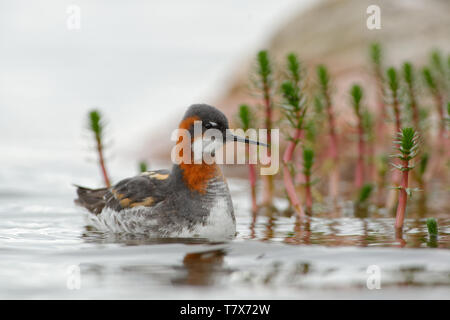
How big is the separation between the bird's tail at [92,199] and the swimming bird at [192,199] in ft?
2.36

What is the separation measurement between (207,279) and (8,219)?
13.6 feet

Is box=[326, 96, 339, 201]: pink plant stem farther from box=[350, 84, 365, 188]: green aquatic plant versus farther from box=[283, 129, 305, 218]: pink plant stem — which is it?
box=[283, 129, 305, 218]: pink plant stem

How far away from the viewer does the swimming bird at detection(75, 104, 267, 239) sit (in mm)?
7133

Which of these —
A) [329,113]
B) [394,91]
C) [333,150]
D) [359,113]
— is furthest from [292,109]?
[333,150]

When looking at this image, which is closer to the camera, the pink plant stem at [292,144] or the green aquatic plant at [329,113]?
the pink plant stem at [292,144]

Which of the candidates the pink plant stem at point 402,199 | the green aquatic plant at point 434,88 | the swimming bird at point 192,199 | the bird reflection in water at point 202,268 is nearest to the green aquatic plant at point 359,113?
the green aquatic plant at point 434,88

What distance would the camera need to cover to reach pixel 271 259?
20.0 feet

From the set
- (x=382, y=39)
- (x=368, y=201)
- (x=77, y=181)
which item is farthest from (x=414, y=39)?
(x=77, y=181)

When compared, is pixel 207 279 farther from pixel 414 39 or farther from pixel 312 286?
pixel 414 39

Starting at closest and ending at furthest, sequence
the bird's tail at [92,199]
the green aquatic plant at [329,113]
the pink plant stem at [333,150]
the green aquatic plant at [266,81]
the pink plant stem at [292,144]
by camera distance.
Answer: the pink plant stem at [292,144]
the green aquatic plant at [266,81]
the bird's tail at [92,199]
the green aquatic plant at [329,113]
the pink plant stem at [333,150]

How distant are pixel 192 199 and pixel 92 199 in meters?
1.98

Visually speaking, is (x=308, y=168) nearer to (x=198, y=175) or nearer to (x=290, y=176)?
(x=290, y=176)

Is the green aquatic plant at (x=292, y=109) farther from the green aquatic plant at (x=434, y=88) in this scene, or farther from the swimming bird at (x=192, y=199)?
the green aquatic plant at (x=434, y=88)

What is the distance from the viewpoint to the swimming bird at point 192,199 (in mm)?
7133
